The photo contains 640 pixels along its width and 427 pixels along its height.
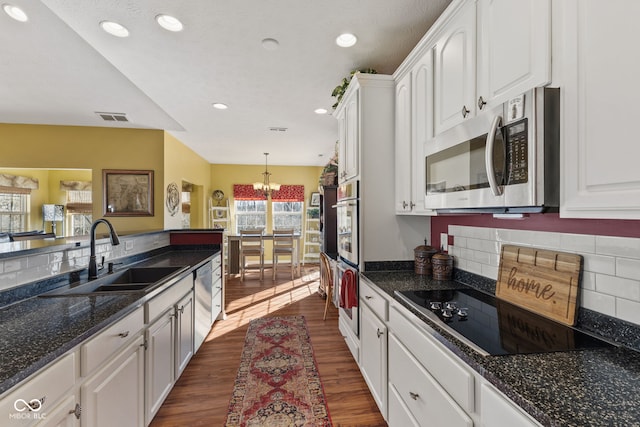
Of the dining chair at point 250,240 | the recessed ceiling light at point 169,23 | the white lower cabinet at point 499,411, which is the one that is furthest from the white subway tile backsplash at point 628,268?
the dining chair at point 250,240

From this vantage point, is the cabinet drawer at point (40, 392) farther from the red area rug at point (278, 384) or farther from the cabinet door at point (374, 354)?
the cabinet door at point (374, 354)

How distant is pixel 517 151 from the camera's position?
0.98m

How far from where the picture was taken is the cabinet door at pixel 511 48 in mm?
939

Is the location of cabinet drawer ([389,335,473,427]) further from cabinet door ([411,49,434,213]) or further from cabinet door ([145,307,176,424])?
cabinet door ([145,307,176,424])

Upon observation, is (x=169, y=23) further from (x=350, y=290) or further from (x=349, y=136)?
(x=350, y=290)

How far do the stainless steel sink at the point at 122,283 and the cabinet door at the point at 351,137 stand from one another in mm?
1569

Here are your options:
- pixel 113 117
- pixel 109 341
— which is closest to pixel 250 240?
pixel 113 117

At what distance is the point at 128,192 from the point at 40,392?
387 cm

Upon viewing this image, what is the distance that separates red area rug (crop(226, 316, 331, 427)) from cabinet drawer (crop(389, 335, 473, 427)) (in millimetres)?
666

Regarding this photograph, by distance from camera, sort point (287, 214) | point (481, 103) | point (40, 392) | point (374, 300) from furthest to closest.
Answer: point (287, 214) < point (374, 300) < point (481, 103) < point (40, 392)

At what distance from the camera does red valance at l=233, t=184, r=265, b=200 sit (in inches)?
279

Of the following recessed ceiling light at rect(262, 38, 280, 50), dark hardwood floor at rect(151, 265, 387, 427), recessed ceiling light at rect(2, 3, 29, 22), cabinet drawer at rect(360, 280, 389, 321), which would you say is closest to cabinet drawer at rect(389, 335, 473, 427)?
cabinet drawer at rect(360, 280, 389, 321)

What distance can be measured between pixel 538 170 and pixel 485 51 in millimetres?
635

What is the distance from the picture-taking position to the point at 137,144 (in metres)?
4.11
